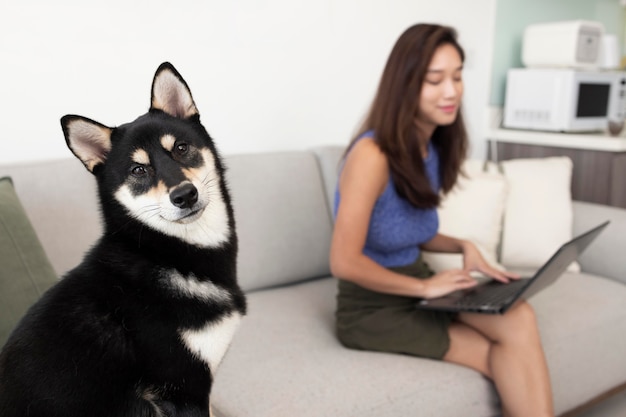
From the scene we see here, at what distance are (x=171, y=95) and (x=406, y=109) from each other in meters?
0.76

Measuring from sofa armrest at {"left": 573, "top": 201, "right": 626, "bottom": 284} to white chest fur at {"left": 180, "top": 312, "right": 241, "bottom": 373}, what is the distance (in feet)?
5.47

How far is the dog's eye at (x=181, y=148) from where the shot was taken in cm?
89

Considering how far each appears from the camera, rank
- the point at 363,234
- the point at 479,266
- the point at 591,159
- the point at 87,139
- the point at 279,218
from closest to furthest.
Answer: the point at 87,139 < the point at 363,234 < the point at 479,266 < the point at 279,218 < the point at 591,159

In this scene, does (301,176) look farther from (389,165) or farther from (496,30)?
(496,30)

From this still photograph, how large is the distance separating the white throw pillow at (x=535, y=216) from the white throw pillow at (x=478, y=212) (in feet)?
0.20

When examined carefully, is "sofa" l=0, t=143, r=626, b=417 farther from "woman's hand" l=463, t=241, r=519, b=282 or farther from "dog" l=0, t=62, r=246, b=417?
"dog" l=0, t=62, r=246, b=417

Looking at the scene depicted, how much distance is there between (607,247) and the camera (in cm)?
210

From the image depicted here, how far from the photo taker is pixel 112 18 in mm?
1784

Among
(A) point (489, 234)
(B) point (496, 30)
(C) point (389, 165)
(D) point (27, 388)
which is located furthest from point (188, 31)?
(B) point (496, 30)


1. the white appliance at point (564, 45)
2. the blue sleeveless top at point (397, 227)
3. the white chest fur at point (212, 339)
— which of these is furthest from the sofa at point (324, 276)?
the white appliance at point (564, 45)

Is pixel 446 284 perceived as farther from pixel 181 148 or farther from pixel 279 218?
pixel 181 148

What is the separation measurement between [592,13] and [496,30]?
94 centimetres

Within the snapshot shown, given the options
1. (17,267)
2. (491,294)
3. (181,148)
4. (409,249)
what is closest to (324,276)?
(409,249)

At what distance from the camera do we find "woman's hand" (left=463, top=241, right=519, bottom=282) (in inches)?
63.3
